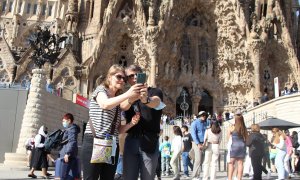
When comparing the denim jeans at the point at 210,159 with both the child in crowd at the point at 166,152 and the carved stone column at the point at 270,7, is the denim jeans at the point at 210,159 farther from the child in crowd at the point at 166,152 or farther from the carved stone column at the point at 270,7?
the carved stone column at the point at 270,7

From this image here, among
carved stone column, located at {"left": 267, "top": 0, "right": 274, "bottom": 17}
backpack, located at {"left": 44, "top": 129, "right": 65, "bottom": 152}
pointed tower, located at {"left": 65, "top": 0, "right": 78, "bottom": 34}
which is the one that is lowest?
backpack, located at {"left": 44, "top": 129, "right": 65, "bottom": 152}

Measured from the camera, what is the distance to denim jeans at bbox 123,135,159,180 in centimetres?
369

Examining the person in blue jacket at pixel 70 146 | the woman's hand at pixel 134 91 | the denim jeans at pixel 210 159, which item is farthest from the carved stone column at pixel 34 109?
the woman's hand at pixel 134 91

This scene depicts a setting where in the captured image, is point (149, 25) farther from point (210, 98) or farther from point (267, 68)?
point (267, 68)

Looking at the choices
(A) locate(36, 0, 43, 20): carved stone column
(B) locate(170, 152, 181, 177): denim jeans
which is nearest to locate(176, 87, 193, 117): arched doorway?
(B) locate(170, 152, 181, 177): denim jeans

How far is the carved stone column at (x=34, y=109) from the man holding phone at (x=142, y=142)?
32.2 ft

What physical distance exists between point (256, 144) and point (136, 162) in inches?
170

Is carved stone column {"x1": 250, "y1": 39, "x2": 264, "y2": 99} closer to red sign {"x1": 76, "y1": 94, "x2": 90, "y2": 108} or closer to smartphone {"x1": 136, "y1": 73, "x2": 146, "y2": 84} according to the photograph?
red sign {"x1": 76, "y1": 94, "x2": 90, "y2": 108}

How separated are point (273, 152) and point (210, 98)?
17674 millimetres

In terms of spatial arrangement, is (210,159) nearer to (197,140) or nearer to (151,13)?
(197,140)

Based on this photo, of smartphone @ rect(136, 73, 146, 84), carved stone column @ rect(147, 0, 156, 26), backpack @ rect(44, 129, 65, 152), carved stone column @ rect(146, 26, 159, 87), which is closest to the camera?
smartphone @ rect(136, 73, 146, 84)

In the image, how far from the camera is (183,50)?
2802 centimetres

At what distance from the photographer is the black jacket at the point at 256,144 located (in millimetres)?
7273

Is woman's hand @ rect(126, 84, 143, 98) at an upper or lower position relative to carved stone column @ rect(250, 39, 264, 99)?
lower
